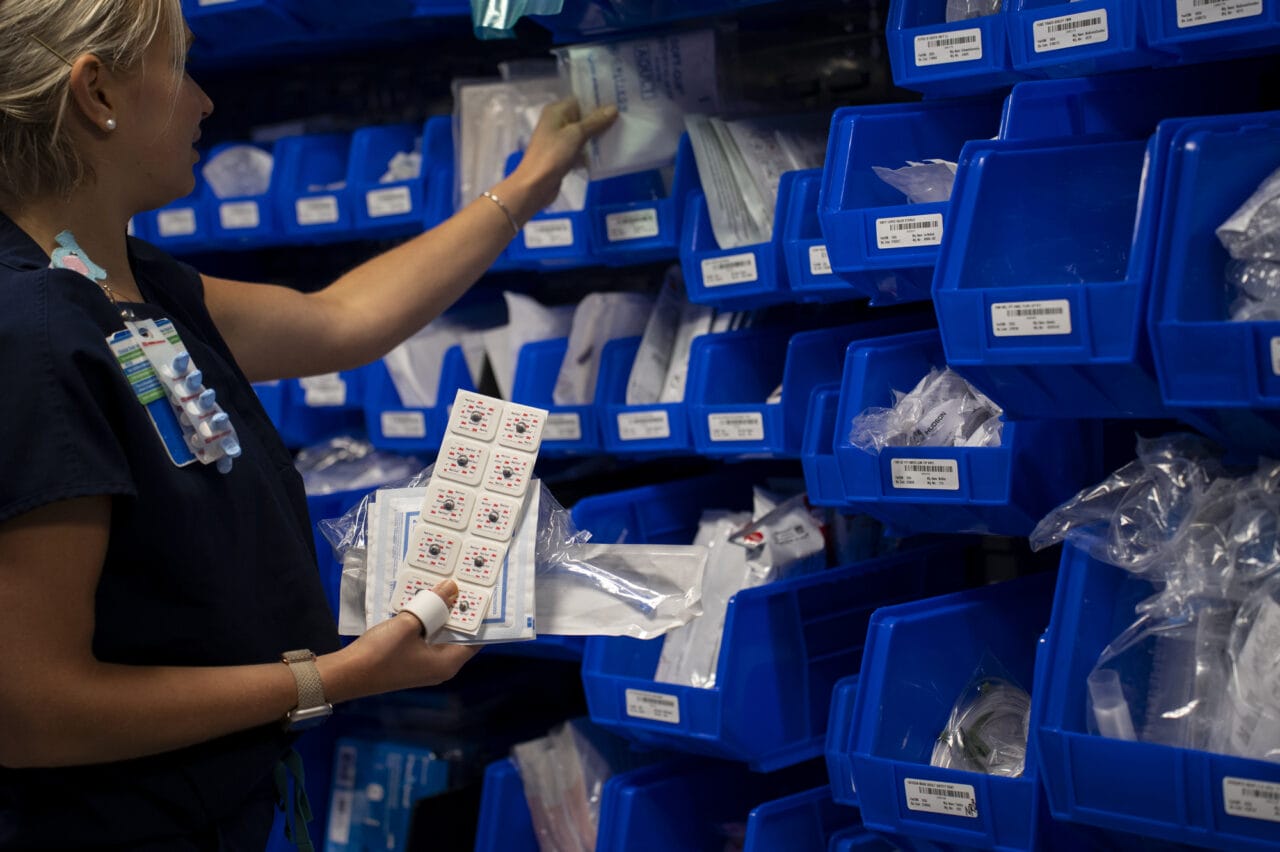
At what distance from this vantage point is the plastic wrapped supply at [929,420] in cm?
177

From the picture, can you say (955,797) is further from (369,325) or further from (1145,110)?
(369,325)

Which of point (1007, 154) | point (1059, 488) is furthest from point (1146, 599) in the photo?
point (1007, 154)

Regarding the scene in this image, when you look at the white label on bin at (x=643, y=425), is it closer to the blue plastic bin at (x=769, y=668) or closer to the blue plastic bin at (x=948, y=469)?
the blue plastic bin at (x=769, y=668)

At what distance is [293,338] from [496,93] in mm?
788

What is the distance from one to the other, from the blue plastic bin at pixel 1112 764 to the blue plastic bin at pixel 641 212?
0.92 metres

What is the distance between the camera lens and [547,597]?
167 centimetres

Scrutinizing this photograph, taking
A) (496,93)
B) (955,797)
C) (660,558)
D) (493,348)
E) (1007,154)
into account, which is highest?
(496,93)

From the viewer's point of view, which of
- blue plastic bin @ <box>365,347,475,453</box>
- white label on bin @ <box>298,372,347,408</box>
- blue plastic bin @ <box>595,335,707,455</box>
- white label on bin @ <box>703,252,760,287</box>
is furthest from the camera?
white label on bin @ <box>298,372,347,408</box>

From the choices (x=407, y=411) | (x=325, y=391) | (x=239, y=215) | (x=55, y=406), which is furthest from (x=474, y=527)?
(x=239, y=215)

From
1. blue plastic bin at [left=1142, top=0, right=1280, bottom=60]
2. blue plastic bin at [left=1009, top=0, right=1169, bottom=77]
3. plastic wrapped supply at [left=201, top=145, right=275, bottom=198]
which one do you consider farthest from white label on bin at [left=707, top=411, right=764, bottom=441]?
plastic wrapped supply at [left=201, top=145, right=275, bottom=198]

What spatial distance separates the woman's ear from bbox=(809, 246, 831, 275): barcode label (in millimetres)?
906

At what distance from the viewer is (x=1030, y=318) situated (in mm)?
1454

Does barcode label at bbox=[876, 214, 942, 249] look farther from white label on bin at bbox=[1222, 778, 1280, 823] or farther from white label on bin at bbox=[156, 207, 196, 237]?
white label on bin at bbox=[156, 207, 196, 237]

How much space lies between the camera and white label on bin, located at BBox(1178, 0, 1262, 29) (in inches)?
56.3
